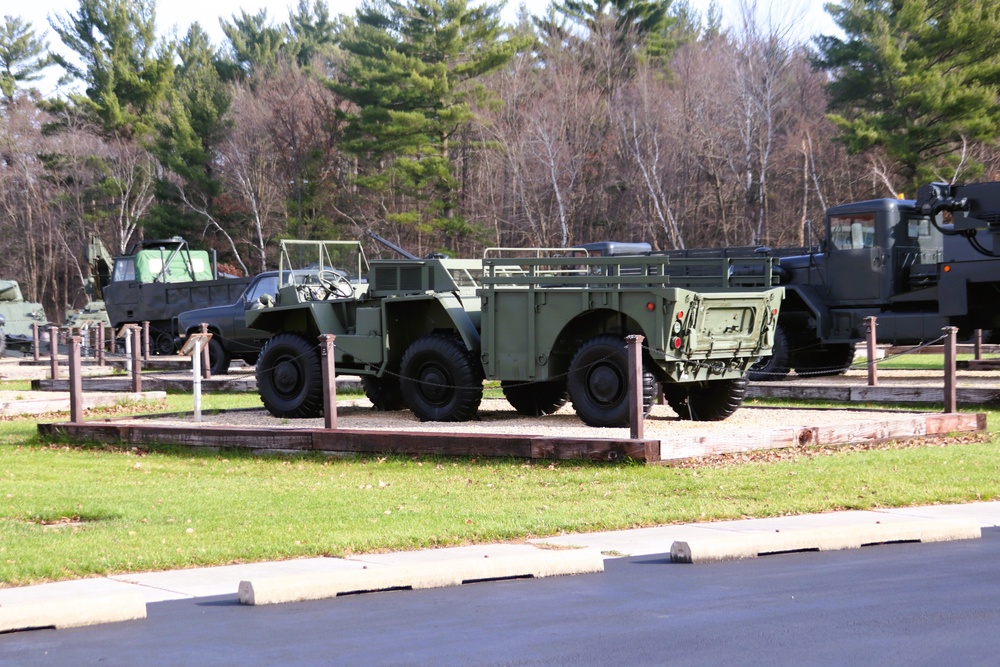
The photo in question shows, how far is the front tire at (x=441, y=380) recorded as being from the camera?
1542 cm

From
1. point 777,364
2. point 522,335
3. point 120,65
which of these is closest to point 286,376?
point 522,335

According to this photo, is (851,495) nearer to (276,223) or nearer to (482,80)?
(482,80)

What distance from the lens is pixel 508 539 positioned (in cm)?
909

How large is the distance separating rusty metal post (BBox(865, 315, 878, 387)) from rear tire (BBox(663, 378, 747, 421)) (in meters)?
3.90

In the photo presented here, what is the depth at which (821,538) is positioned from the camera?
8.75 metres

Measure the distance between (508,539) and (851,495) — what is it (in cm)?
327

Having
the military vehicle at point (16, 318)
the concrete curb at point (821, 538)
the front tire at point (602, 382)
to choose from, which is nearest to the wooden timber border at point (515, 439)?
the front tire at point (602, 382)

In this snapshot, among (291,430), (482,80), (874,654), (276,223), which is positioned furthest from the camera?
(276,223)

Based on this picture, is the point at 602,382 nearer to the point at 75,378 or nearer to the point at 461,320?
the point at 461,320

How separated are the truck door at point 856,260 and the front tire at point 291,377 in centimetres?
1014

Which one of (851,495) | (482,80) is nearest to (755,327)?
→ (851,495)

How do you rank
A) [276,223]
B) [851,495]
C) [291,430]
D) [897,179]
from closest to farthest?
[851,495]
[291,430]
[897,179]
[276,223]

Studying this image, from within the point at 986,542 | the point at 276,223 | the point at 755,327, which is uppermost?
the point at 276,223

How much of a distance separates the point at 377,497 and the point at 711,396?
5823 millimetres
